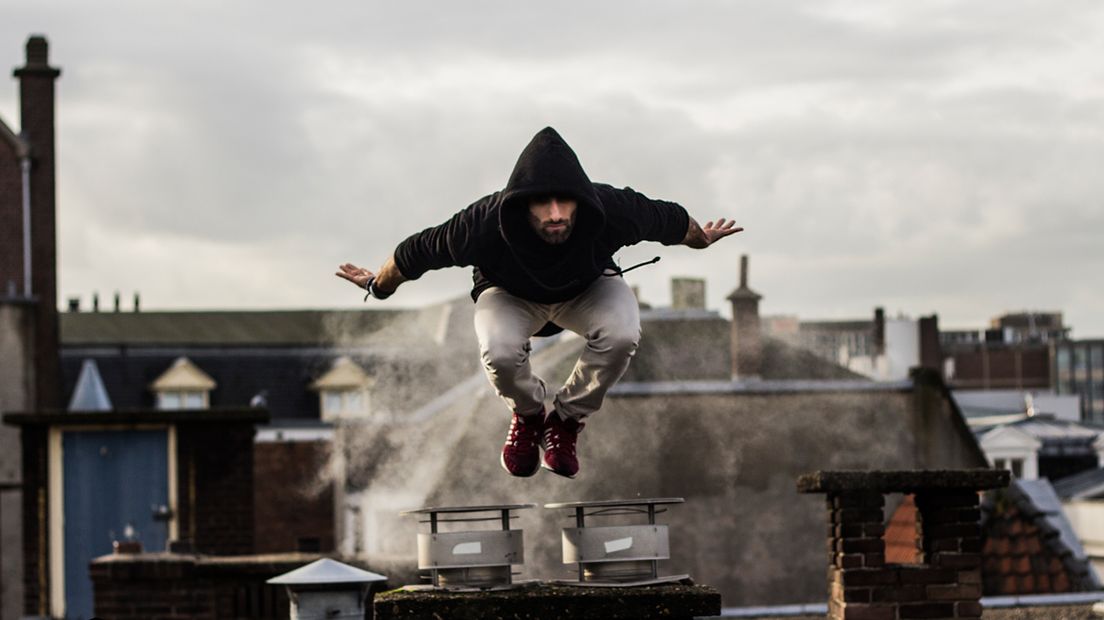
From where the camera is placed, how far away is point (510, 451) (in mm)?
8719

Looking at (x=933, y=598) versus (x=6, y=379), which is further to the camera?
(x=6, y=379)

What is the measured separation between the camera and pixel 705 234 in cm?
842

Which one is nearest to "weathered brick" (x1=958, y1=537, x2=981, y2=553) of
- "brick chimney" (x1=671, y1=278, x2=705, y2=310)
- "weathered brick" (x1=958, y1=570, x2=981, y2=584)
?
"weathered brick" (x1=958, y1=570, x2=981, y2=584)

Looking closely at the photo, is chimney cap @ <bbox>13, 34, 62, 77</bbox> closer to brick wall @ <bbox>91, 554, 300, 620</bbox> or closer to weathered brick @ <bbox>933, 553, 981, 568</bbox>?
brick wall @ <bbox>91, 554, 300, 620</bbox>

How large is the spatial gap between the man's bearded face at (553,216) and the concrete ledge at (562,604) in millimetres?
2185

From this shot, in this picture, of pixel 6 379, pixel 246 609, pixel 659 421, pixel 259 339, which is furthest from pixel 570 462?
pixel 259 339

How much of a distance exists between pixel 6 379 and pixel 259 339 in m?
17.7

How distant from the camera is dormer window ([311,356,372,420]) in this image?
186 feet

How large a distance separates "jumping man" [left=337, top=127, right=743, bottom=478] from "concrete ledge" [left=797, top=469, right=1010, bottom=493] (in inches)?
150

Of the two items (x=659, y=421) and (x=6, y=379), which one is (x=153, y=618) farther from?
(x=6, y=379)

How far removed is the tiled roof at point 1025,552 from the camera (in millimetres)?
28656

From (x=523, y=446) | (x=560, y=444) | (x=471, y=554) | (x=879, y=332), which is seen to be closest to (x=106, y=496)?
(x=471, y=554)

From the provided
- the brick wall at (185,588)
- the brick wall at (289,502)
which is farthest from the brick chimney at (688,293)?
the brick wall at (185,588)

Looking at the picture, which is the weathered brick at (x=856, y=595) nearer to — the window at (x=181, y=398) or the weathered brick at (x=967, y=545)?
the weathered brick at (x=967, y=545)
